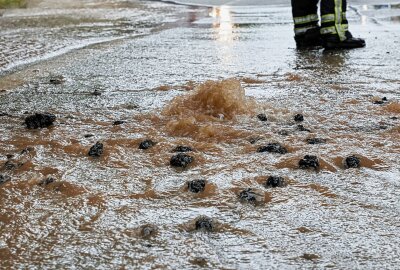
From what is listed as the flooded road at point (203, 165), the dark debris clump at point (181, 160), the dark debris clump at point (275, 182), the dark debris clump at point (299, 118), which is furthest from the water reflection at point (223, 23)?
the dark debris clump at point (275, 182)

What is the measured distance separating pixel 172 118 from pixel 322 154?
1.16 metres

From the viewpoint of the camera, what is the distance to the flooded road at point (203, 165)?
200cm

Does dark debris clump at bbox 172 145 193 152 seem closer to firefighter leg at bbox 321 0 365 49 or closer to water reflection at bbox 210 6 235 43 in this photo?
firefighter leg at bbox 321 0 365 49

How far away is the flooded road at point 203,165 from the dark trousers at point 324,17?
0.71 m

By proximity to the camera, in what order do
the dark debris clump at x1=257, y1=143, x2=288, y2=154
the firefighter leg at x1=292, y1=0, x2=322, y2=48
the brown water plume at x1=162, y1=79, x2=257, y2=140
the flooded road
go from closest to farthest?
the flooded road → the dark debris clump at x1=257, y1=143, x2=288, y2=154 → the brown water plume at x1=162, y1=79, x2=257, y2=140 → the firefighter leg at x1=292, y1=0, x2=322, y2=48

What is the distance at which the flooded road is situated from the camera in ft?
6.56

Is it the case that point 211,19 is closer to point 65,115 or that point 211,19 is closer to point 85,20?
point 85,20

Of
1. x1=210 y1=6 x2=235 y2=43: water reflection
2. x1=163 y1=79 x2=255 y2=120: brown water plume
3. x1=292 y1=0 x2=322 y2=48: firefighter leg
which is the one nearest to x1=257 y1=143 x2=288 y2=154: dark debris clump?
x1=163 y1=79 x2=255 y2=120: brown water plume

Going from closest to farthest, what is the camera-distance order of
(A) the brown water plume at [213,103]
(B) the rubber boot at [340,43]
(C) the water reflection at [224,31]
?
(A) the brown water plume at [213,103], (C) the water reflection at [224,31], (B) the rubber boot at [340,43]

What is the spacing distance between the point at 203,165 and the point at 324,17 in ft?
14.2

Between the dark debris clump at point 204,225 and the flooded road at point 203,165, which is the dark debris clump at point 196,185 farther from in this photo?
the dark debris clump at point 204,225

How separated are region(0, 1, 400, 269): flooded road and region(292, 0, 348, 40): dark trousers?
707mm

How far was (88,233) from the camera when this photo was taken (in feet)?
6.97

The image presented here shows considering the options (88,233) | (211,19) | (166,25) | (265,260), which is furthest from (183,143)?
(211,19)
